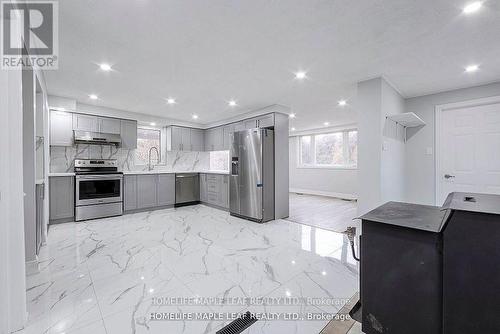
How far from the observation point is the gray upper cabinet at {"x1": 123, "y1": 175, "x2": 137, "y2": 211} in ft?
14.6

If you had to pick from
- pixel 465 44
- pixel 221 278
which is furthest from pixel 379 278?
pixel 465 44

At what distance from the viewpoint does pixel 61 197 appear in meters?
3.78

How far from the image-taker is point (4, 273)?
1.30 metres

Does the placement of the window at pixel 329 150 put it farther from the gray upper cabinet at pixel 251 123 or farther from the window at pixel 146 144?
the window at pixel 146 144

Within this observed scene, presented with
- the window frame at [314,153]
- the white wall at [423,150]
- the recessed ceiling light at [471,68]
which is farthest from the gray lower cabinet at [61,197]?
the window frame at [314,153]

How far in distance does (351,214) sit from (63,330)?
468 cm

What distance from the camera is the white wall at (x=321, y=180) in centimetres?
640

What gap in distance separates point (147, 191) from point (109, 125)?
5.26 ft

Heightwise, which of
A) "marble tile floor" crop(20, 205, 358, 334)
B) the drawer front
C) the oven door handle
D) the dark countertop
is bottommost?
"marble tile floor" crop(20, 205, 358, 334)

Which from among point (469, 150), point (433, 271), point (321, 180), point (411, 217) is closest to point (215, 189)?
point (321, 180)

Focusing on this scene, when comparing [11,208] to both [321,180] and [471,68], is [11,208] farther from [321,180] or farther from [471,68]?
[321,180]

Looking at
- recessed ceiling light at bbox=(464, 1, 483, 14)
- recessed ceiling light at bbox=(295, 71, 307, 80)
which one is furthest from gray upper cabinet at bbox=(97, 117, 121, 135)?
recessed ceiling light at bbox=(464, 1, 483, 14)

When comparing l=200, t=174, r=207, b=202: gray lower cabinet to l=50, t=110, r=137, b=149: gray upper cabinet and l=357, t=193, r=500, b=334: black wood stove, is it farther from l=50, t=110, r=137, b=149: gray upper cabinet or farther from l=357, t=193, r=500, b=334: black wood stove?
l=357, t=193, r=500, b=334: black wood stove

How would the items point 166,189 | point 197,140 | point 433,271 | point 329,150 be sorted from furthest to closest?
1. point 329,150
2. point 197,140
3. point 166,189
4. point 433,271
